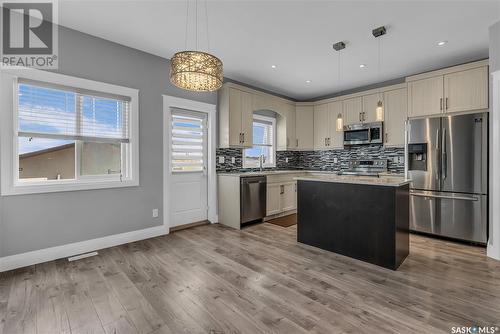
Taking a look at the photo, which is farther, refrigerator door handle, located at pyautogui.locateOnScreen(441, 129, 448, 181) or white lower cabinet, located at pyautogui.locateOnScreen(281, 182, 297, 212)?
white lower cabinet, located at pyautogui.locateOnScreen(281, 182, 297, 212)

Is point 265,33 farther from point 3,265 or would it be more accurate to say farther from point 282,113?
point 3,265

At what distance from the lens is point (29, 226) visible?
2725mm

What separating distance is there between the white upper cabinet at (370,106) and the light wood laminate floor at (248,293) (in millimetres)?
2634

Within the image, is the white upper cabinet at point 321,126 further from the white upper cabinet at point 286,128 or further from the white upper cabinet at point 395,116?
the white upper cabinet at point 395,116

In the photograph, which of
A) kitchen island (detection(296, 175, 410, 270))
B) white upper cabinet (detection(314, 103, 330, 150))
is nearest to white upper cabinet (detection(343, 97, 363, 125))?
white upper cabinet (detection(314, 103, 330, 150))

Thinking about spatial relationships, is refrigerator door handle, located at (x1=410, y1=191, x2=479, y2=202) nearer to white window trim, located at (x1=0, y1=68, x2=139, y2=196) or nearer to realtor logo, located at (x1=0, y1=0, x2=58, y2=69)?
white window trim, located at (x1=0, y1=68, x2=139, y2=196)

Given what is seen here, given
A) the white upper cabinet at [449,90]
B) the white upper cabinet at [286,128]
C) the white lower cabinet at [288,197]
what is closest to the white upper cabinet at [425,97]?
the white upper cabinet at [449,90]

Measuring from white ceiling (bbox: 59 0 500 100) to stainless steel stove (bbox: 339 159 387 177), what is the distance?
5.94 ft

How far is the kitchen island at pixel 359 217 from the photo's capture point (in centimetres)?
258

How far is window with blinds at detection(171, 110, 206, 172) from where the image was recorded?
4.10 m

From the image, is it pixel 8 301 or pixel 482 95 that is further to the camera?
pixel 482 95

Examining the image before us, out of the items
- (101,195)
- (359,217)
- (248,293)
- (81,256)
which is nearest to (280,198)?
(359,217)

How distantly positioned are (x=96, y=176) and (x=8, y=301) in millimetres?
1596

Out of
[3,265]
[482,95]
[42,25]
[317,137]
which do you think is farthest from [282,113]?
[3,265]
